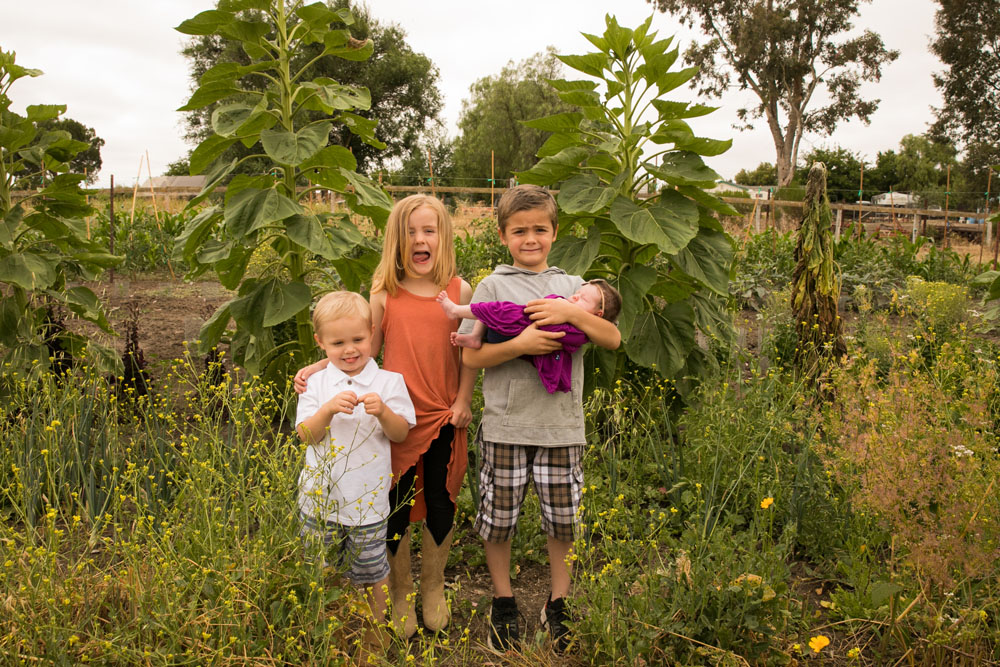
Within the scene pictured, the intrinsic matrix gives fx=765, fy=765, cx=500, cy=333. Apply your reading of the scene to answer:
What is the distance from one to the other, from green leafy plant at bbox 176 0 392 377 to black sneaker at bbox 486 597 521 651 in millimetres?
1523

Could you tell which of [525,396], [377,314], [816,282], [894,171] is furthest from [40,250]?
[894,171]

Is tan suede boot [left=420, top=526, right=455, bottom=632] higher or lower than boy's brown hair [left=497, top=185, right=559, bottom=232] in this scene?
lower

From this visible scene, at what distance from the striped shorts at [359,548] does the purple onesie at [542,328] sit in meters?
0.73

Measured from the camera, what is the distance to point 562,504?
258cm

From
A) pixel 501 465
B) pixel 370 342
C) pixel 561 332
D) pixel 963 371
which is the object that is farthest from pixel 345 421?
pixel 963 371

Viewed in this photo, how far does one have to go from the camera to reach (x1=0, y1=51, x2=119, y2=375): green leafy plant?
13.2 feet

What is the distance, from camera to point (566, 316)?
242 centimetres

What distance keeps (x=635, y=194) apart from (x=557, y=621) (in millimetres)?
2042

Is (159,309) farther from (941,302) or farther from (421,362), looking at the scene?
(941,302)

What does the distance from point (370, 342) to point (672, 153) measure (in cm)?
175

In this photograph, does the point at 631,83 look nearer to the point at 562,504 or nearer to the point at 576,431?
the point at 576,431

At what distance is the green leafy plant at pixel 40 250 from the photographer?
158 inches

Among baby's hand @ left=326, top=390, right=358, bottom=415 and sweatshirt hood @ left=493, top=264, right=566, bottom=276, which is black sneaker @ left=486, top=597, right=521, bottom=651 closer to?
baby's hand @ left=326, top=390, right=358, bottom=415

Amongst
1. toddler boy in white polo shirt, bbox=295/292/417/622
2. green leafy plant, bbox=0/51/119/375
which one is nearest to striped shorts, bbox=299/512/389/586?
toddler boy in white polo shirt, bbox=295/292/417/622
